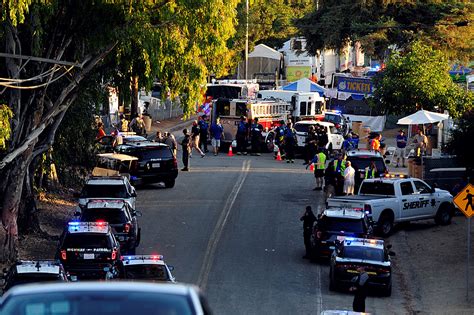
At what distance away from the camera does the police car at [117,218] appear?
26.3 metres

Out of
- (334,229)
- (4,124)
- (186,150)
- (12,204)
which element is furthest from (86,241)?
(186,150)

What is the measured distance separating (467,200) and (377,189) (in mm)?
7496

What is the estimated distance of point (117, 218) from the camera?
86.8ft

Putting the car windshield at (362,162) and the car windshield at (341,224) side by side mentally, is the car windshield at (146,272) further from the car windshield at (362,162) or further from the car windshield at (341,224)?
the car windshield at (362,162)

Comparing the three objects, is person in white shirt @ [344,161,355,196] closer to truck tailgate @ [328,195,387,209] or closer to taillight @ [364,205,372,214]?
truck tailgate @ [328,195,387,209]

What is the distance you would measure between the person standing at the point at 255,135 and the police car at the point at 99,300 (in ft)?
140

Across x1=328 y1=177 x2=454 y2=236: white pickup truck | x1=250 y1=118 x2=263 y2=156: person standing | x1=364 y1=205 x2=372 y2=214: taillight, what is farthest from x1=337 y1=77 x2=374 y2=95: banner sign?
x1=364 y1=205 x2=372 y2=214: taillight

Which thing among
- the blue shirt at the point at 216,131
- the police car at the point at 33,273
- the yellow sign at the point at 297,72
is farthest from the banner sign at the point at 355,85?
the police car at the point at 33,273

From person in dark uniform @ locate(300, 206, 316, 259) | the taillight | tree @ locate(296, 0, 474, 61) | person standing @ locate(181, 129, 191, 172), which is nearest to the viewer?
person in dark uniform @ locate(300, 206, 316, 259)

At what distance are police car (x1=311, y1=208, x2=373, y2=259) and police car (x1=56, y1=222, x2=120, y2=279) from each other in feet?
19.6

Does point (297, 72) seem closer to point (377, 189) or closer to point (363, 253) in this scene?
point (377, 189)

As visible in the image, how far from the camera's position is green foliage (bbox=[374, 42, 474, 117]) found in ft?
160

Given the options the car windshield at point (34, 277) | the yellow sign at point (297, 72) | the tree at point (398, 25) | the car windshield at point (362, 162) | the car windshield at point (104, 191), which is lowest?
the car windshield at point (34, 277)

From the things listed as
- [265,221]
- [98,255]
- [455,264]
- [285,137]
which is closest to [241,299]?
[98,255]
